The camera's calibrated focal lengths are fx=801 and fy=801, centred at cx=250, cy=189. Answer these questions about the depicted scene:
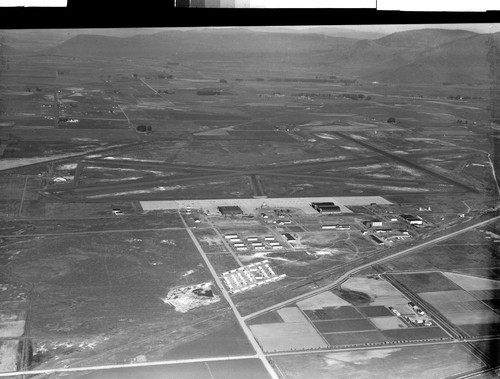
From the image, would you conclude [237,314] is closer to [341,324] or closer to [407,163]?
[341,324]

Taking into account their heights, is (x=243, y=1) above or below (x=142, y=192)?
above

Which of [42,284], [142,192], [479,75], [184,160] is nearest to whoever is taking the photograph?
[42,284]

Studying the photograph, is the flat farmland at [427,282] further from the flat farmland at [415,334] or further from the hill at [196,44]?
the hill at [196,44]

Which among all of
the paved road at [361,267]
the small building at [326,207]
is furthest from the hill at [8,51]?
the paved road at [361,267]

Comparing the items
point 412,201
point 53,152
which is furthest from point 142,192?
point 412,201

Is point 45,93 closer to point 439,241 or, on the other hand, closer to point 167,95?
point 167,95

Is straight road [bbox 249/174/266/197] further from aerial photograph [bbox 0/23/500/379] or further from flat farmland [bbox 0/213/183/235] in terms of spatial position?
flat farmland [bbox 0/213/183/235]
